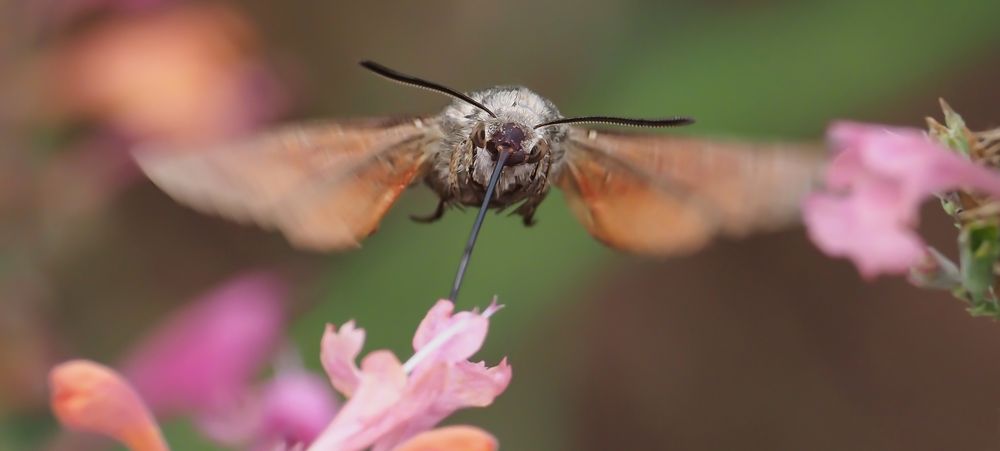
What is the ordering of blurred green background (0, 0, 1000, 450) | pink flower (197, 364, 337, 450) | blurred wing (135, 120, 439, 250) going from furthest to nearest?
blurred green background (0, 0, 1000, 450) → pink flower (197, 364, 337, 450) → blurred wing (135, 120, 439, 250)

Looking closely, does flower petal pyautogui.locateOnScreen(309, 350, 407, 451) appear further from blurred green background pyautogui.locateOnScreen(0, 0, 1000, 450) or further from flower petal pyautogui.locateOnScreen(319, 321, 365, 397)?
blurred green background pyautogui.locateOnScreen(0, 0, 1000, 450)

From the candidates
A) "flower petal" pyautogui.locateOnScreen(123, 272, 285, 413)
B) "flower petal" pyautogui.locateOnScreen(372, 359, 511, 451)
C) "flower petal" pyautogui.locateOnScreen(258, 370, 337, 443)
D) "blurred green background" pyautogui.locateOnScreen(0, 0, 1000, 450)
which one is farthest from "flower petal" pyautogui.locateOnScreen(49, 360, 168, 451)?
"blurred green background" pyautogui.locateOnScreen(0, 0, 1000, 450)

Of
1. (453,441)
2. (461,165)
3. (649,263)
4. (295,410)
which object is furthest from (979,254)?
(649,263)

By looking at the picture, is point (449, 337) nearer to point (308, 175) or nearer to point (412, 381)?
point (412, 381)

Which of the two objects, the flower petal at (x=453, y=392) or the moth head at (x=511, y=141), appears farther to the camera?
the moth head at (x=511, y=141)

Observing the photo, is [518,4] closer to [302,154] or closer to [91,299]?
[91,299]

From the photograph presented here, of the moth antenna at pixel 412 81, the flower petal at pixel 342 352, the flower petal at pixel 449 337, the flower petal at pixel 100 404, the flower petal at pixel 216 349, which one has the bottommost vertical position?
the flower petal at pixel 216 349

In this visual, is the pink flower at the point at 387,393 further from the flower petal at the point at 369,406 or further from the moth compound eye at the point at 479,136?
the moth compound eye at the point at 479,136

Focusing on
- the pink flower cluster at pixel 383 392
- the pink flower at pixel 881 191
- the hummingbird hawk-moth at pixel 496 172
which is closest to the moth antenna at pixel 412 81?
the hummingbird hawk-moth at pixel 496 172
